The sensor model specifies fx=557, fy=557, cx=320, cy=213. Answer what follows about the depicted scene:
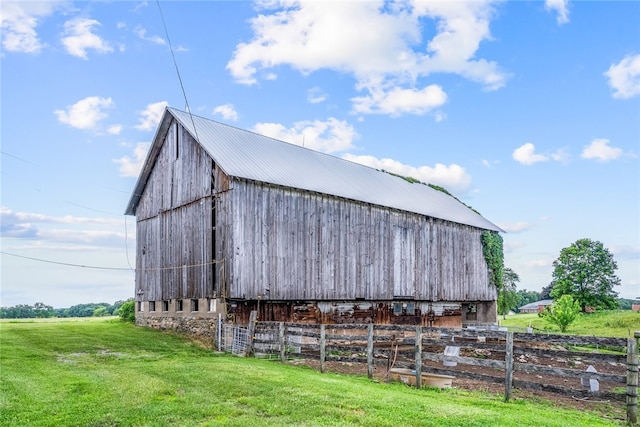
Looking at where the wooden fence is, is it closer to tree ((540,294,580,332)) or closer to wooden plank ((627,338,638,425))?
wooden plank ((627,338,638,425))

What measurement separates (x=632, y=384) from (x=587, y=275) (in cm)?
5613

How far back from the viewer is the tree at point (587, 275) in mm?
59500

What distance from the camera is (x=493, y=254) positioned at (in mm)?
37281

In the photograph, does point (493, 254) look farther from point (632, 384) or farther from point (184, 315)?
point (632, 384)

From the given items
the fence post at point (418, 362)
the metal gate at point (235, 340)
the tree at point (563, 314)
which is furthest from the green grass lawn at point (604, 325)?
the fence post at point (418, 362)

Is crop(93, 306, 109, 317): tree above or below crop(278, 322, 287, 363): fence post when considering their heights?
below

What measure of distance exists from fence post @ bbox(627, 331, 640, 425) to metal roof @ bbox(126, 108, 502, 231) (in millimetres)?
15312

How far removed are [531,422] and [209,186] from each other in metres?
17.5

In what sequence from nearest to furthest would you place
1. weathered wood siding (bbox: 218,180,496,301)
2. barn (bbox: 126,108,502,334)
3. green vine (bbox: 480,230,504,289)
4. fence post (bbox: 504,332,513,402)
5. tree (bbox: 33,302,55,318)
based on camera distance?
fence post (bbox: 504,332,513,402)
weathered wood siding (bbox: 218,180,496,301)
barn (bbox: 126,108,502,334)
green vine (bbox: 480,230,504,289)
tree (bbox: 33,302,55,318)

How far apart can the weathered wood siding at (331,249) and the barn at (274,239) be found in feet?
0.17

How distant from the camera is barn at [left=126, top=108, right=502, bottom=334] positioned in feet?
74.2

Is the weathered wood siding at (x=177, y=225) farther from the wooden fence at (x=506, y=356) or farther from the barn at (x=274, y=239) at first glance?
the wooden fence at (x=506, y=356)

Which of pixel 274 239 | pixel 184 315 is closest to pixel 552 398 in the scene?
pixel 274 239

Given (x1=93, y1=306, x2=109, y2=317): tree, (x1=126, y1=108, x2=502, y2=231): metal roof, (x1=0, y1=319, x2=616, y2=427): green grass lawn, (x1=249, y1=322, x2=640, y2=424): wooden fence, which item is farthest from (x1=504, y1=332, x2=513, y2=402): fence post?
(x1=93, y1=306, x2=109, y2=317): tree
